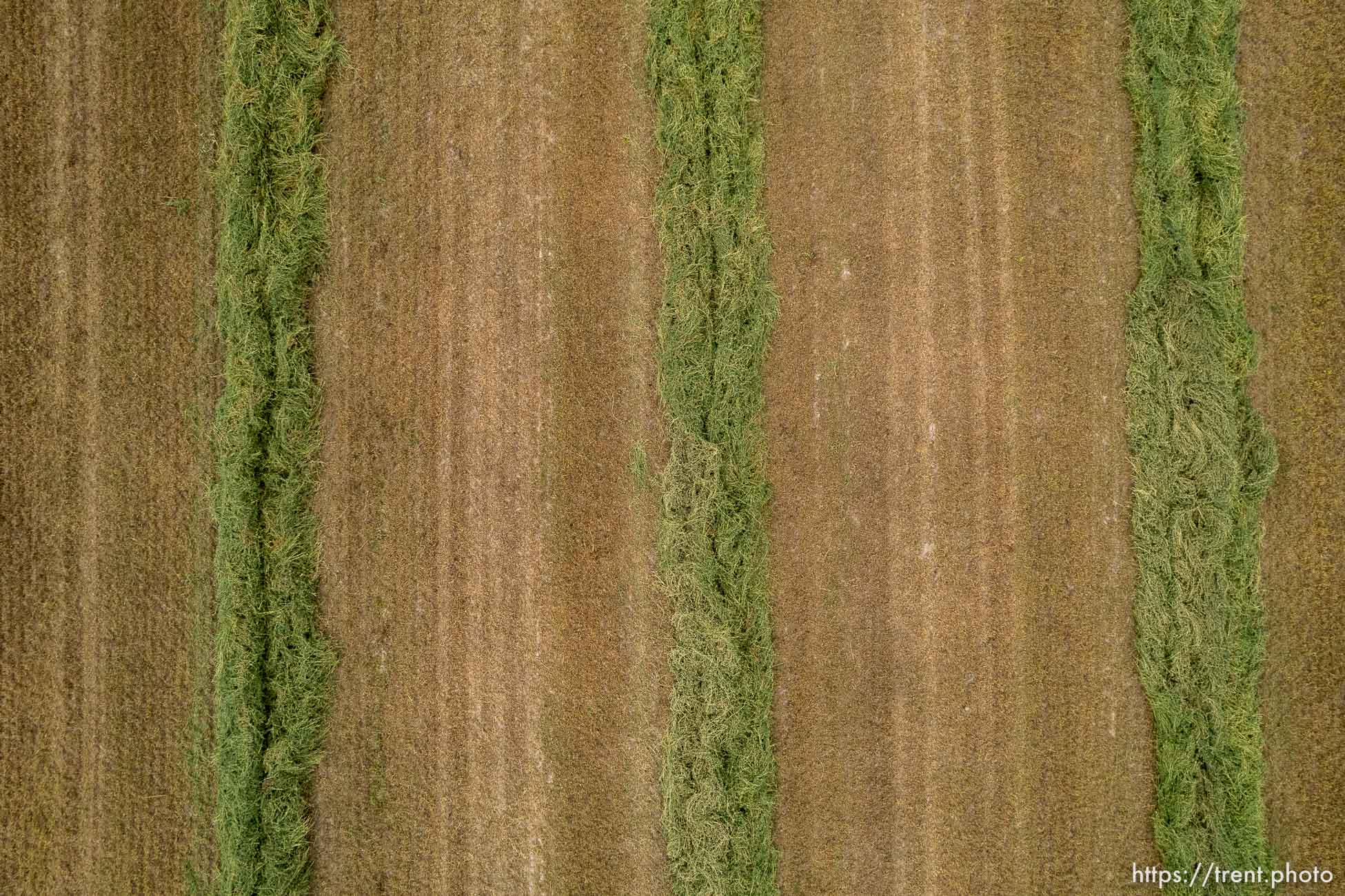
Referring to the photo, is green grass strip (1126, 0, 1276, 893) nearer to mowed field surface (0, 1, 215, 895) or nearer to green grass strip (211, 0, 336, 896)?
green grass strip (211, 0, 336, 896)

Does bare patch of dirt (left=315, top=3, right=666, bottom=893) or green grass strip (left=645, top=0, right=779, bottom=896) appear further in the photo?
bare patch of dirt (left=315, top=3, right=666, bottom=893)

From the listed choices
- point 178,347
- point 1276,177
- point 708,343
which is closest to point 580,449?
point 708,343

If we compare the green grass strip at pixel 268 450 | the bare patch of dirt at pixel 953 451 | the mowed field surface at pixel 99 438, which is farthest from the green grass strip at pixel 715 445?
the mowed field surface at pixel 99 438

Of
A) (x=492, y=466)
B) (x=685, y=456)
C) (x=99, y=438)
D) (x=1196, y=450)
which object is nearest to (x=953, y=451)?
(x=1196, y=450)

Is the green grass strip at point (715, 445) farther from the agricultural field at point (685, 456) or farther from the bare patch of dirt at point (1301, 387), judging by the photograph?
the bare patch of dirt at point (1301, 387)

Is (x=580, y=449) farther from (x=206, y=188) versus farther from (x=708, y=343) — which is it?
(x=206, y=188)

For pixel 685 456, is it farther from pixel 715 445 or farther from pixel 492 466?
pixel 492 466

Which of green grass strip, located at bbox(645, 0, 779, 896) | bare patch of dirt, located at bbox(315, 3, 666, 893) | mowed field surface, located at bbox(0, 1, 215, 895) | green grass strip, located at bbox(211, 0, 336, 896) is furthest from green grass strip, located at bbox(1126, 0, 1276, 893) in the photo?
mowed field surface, located at bbox(0, 1, 215, 895)
